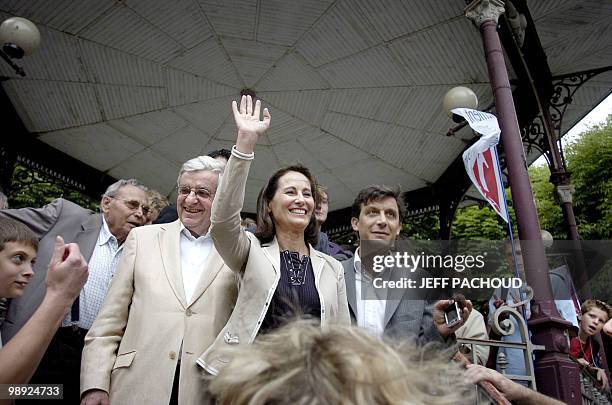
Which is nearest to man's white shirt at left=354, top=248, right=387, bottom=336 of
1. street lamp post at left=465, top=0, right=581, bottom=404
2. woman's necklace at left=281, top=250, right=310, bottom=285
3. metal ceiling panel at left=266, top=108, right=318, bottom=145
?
woman's necklace at left=281, top=250, right=310, bottom=285

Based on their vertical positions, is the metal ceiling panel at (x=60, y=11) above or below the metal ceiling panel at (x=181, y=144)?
above

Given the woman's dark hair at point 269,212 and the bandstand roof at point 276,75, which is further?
the bandstand roof at point 276,75

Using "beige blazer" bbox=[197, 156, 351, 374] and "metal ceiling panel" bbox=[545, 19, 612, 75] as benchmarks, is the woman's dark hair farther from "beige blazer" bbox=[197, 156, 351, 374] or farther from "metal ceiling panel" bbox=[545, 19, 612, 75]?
"metal ceiling panel" bbox=[545, 19, 612, 75]

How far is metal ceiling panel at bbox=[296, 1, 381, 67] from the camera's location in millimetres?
6047

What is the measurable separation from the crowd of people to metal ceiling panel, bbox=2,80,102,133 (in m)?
4.36

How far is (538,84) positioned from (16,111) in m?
7.81

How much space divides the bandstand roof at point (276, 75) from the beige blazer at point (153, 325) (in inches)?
167

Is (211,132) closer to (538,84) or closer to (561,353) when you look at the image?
(538,84)

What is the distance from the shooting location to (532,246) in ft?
13.3

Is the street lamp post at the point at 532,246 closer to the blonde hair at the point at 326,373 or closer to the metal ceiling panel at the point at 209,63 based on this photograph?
the blonde hair at the point at 326,373

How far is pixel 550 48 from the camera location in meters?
6.84

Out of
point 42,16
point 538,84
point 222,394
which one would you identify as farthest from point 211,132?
point 222,394

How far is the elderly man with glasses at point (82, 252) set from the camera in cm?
273

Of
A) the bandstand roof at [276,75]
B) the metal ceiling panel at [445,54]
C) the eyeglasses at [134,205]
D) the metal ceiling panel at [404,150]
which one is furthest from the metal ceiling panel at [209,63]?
the eyeglasses at [134,205]
